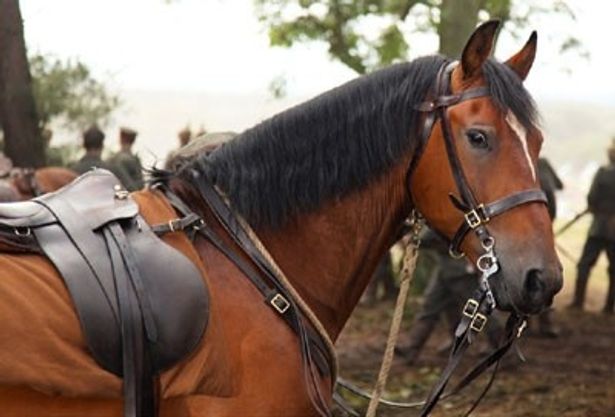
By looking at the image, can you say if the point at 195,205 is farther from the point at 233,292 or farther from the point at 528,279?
the point at 528,279

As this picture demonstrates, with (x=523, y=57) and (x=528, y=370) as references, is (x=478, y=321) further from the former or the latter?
(x=528, y=370)

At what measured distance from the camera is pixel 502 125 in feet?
9.89

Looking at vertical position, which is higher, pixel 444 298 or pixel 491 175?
pixel 491 175

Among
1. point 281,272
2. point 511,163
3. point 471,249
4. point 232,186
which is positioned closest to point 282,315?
point 281,272

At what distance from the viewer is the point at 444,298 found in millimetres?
8508

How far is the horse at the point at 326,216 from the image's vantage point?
2.74 metres

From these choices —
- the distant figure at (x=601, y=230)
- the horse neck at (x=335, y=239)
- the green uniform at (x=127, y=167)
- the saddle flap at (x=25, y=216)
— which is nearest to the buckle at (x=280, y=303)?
the horse neck at (x=335, y=239)

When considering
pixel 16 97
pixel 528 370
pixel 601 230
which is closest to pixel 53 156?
pixel 16 97

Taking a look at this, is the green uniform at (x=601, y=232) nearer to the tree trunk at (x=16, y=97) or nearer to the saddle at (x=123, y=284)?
the tree trunk at (x=16, y=97)

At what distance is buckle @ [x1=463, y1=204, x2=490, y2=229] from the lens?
2992 mm

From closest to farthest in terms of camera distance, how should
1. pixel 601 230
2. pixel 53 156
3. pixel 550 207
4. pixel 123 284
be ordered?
1. pixel 123 284
2. pixel 550 207
3. pixel 601 230
4. pixel 53 156

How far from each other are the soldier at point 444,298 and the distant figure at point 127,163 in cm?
291

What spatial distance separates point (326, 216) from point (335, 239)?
3.5 inches

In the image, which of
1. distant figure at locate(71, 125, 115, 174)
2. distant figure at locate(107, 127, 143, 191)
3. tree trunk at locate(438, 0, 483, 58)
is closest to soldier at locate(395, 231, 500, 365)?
tree trunk at locate(438, 0, 483, 58)
